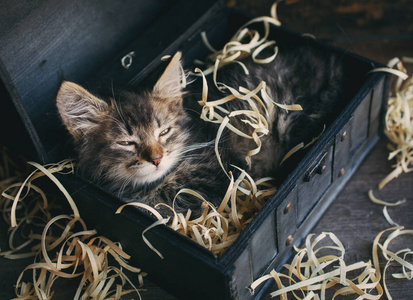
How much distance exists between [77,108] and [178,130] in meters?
0.34

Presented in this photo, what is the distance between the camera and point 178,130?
1.77 meters

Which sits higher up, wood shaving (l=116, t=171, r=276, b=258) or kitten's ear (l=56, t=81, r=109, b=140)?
kitten's ear (l=56, t=81, r=109, b=140)

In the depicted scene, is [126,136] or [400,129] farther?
[400,129]

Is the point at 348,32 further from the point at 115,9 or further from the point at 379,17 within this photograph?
the point at 115,9

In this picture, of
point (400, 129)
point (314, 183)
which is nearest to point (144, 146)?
point (314, 183)

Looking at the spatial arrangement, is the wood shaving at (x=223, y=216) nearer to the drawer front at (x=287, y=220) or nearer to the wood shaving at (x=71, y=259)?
the drawer front at (x=287, y=220)

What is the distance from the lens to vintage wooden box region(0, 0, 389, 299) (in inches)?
59.4

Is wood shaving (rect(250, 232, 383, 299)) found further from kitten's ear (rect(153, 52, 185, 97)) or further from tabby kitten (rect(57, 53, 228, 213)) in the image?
kitten's ear (rect(153, 52, 185, 97))

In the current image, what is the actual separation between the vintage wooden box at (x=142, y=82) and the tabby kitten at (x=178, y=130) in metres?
0.11

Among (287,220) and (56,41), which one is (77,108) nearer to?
(56,41)

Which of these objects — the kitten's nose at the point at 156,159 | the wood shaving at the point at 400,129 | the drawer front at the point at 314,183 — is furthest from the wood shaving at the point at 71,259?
the wood shaving at the point at 400,129

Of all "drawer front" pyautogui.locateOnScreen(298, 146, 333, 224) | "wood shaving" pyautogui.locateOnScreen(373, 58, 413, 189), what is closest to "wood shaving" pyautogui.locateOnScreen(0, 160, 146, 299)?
"drawer front" pyautogui.locateOnScreen(298, 146, 333, 224)

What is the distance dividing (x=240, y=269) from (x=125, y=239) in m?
0.42

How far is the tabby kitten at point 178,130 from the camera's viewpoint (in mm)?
1688
